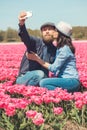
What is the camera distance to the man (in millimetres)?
7286

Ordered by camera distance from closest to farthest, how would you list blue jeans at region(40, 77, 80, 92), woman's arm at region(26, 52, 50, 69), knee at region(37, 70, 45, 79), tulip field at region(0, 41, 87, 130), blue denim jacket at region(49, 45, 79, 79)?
tulip field at region(0, 41, 87, 130) < blue jeans at region(40, 77, 80, 92) < blue denim jacket at region(49, 45, 79, 79) < woman's arm at region(26, 52, 50, 69) < knee at region(37, 70, 45, 79)

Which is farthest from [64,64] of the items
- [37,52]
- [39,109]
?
[39,109]

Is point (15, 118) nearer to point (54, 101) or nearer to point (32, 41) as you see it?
point (54, 101)

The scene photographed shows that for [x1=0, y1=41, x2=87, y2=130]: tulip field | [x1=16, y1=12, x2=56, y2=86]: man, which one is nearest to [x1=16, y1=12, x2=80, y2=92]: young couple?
[x1=16, y1=12, x2=56, y2=86]: man

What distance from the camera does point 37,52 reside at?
7.73 meters

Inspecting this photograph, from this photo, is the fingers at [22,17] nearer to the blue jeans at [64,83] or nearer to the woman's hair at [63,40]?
the woman's hair at [63,40]

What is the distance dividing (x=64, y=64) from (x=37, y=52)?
75 centimetres

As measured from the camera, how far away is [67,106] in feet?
19.9

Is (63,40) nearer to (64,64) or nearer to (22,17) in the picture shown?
(64,64)

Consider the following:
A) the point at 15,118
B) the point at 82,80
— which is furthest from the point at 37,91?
the point at 82,80

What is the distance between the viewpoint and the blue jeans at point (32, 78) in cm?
746

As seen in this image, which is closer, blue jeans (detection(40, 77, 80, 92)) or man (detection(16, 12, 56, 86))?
blue jeans (detection(40, 77, 80, 92))

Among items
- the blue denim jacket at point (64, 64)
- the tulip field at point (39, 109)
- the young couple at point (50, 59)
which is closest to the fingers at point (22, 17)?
the young couple at point (50, 59)

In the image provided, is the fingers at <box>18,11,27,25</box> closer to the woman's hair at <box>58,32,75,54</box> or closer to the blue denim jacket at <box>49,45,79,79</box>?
the woman's hair at <box>58,32,75,54</box>
